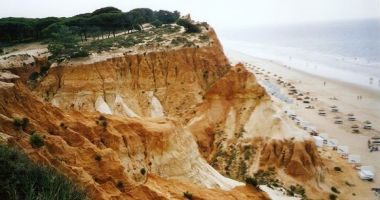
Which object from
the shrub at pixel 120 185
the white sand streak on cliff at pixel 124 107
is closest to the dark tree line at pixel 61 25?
the white sand streak on cliff at pixel 124 107

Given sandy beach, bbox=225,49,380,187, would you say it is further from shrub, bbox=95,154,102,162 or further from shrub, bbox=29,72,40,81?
shrub, bbox=29,72,40,81

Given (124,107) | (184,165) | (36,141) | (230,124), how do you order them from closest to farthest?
(36,141) → (184,165) → (230,124) → (124,107)

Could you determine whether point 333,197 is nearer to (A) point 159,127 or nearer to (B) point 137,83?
(A) point 159,127

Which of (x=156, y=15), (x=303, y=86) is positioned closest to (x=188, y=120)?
(x=303, y=86)

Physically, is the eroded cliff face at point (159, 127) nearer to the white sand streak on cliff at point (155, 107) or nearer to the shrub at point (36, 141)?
the white sand streak on cliff at point (155, 107)

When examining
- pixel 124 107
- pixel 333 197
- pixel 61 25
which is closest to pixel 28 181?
pixel 333 197

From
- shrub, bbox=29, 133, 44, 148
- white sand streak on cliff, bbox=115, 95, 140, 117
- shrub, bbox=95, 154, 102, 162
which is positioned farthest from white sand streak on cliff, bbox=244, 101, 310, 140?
shrub, bbox=29, 133, 44, 148
